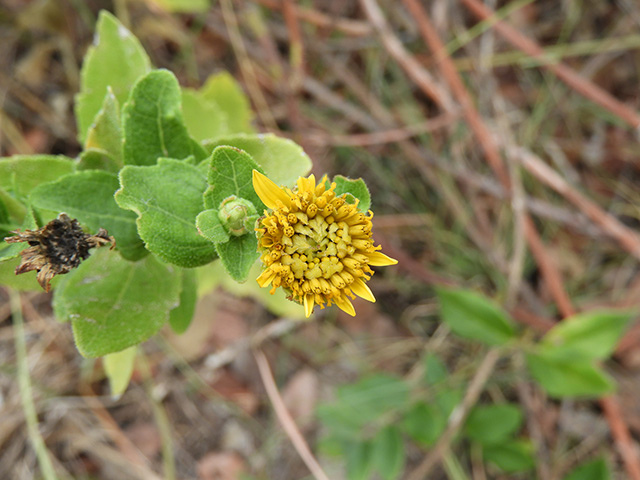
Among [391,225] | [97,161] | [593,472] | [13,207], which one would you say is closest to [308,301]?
[97,161]

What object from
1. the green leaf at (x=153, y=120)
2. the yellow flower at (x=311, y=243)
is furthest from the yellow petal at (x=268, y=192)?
the green leaf at (x=153, y=120)

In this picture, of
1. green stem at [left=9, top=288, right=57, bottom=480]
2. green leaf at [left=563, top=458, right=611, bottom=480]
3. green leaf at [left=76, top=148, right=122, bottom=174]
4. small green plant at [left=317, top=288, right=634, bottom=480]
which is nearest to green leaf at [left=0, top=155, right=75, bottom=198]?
green leaf at [left=76, top=148, right=122, bottom=174]

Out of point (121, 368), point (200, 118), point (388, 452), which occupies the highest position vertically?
point (200, 118)

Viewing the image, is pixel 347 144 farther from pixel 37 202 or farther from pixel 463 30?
pixel 37 202

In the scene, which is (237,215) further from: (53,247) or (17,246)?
(17,246)

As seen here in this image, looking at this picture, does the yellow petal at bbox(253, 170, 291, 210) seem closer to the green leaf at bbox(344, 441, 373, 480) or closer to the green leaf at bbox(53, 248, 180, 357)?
the green leaf at bbox(53, 248, 180, 357)

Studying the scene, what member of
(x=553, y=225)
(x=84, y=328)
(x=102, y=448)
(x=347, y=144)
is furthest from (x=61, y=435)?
(x=553, y=225)

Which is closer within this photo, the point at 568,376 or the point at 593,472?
the point at 568,376
